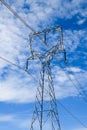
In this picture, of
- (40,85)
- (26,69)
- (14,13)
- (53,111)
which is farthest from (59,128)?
(14,13)

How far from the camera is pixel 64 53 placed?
121ft

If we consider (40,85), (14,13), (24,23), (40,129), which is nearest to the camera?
(14,13)

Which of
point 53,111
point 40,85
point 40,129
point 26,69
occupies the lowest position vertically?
point 40,129

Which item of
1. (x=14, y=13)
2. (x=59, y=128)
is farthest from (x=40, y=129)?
(x=14, y=13)

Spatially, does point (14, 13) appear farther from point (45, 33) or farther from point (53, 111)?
point (53, 111)

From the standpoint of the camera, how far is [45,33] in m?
36.8

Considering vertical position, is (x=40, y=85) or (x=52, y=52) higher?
(x=52, y=52)

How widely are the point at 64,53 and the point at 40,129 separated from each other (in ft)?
28.7

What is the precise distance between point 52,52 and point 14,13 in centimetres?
1234

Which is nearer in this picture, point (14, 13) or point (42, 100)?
point (14, 13)

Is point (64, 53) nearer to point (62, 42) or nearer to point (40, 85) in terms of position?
point (62, 42)

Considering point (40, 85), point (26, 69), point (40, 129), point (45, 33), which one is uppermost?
point (45, 33)

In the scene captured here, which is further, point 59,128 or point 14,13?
point 59,128

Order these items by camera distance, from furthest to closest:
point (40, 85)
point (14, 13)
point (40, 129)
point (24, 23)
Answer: point (40, 85)
point (40, 129)
point (24, 23)
point (14, 13)
